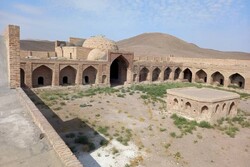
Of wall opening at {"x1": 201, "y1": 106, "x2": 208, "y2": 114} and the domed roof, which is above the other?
the domed roof

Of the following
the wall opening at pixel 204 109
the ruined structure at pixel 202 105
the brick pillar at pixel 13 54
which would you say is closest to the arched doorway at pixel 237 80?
the ruined structure at pixel 202 105

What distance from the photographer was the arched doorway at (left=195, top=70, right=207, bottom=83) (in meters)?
30.9

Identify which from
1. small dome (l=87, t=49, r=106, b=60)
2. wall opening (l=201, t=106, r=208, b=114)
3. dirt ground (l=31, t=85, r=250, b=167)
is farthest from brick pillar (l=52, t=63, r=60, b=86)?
wall opening (l=201, t=106, r=208, b=114)

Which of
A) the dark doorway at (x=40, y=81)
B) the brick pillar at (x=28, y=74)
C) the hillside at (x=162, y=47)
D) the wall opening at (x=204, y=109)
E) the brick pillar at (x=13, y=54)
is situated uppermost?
the hillside at (x=162, y=47)

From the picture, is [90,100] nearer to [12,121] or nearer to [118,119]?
[118,119]

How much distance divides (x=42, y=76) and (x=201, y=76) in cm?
2058

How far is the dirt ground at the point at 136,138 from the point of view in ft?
29.7

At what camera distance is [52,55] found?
2766cm

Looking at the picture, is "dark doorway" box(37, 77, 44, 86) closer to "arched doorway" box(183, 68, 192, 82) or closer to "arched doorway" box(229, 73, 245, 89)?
"arched doorway" box(183, 68, 192, 82)

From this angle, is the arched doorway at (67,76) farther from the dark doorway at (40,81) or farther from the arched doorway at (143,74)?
the arched doorway at (143,74)

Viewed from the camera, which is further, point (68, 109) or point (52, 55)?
point (52, 55)

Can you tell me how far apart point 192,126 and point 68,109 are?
7.58 metres

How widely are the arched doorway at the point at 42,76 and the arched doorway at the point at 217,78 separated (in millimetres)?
19632

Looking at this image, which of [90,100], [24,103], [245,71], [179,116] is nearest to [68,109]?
[90,100]
